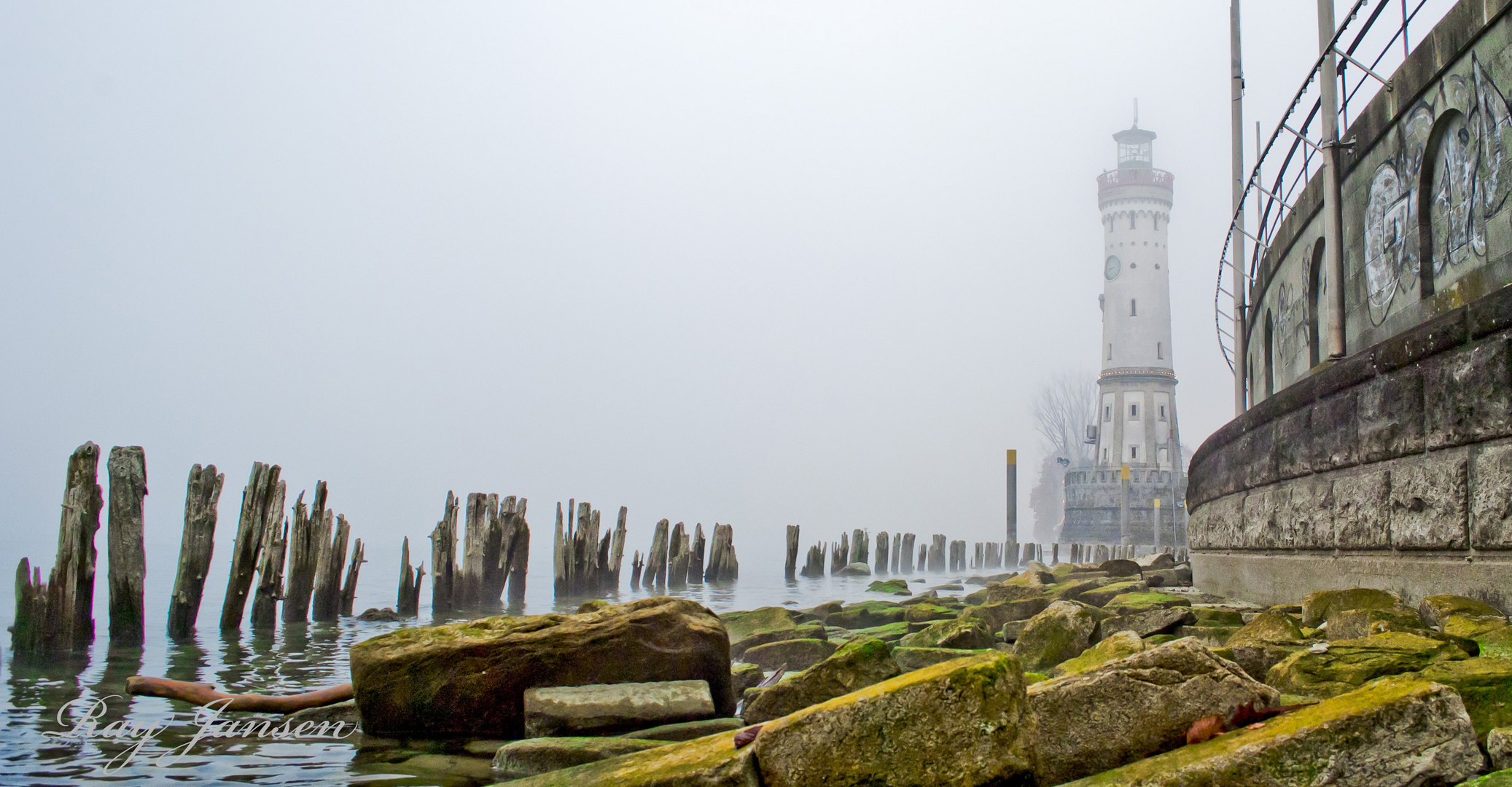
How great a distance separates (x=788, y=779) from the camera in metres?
3.21

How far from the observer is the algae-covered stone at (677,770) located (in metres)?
3.27

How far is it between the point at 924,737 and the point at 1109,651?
2.08 meters

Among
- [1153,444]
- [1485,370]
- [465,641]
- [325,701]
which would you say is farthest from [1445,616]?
[1153,444]

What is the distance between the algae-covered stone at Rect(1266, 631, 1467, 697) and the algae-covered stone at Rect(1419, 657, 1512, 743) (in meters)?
0.39

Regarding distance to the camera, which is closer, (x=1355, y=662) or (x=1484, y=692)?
(x=1484, y=692)

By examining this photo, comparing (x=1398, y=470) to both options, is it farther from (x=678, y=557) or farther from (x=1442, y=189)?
(x=678, y=557)

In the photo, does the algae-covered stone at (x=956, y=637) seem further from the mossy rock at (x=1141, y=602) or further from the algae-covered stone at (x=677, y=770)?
the algae-covered stone at (x=677, y=770)

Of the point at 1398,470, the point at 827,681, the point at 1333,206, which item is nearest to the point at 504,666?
the point at 827,681

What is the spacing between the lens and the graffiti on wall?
6781 mm

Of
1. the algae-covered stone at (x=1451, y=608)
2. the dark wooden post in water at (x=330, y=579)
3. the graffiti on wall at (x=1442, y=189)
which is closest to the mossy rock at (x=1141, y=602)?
the graffiti on wall at (x=1442, y=189)

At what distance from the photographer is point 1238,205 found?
53.8 feet

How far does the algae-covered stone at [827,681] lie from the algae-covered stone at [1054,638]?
4.52 feet

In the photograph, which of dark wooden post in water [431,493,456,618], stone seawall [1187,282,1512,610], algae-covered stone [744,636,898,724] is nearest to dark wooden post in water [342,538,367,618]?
dark wooden post in water [431,493,456,618]

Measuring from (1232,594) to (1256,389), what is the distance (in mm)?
6672
